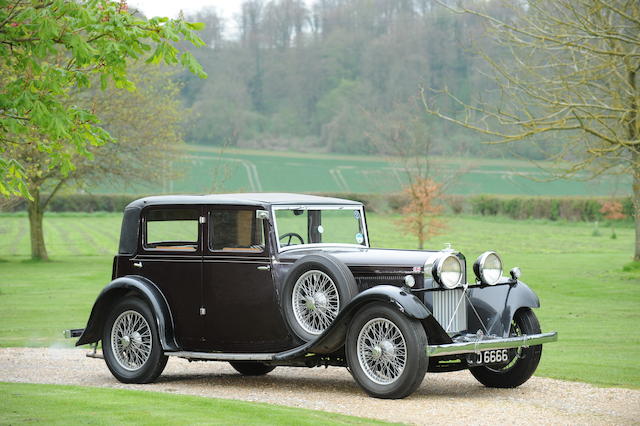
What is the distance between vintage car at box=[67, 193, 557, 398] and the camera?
27.3 ft

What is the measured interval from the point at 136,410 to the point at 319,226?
315cm

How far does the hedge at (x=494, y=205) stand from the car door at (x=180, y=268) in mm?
43690

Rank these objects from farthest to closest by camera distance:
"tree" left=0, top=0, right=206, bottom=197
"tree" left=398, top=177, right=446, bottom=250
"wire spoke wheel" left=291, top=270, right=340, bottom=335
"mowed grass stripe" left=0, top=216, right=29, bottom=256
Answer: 1. "mowed grass stripe" left=0, top=216, right=29, bottom=256
2. "tree" left=398, top=177, right=446, bottom=250
3. "wire spoke wheel" left=291, top=270, right=340, bottom=335
4. "tree" left=0, top=0, right=206, bottom=197

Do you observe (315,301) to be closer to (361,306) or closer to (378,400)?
(361,306)

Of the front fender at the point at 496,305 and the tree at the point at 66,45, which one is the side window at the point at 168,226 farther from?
the front fender at the point at 496,305

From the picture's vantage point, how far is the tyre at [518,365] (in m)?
9.07

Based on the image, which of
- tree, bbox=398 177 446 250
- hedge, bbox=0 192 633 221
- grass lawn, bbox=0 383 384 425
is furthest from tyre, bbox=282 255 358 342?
hedge, bbox=0 192 633 221

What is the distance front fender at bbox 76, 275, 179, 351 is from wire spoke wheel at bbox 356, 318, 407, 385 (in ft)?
6.91

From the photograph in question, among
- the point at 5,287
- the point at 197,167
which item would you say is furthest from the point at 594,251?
the point at 197,167

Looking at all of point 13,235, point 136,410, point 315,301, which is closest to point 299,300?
point 315,301

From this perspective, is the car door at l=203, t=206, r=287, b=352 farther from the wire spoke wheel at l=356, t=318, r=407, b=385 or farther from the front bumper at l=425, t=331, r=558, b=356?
the front bumper at l=425, t=331, r=558, b=356

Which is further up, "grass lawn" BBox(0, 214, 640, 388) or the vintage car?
the vintage car

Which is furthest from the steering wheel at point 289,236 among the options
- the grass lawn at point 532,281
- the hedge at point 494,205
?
the hedge at point 494,205

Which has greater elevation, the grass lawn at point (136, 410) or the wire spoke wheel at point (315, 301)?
the wire spoke wheel at point (315, 301)
